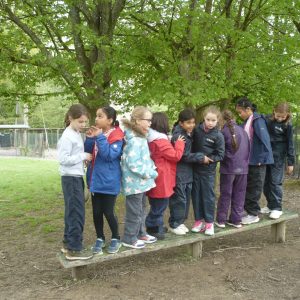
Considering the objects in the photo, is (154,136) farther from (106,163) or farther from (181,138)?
(106,163)

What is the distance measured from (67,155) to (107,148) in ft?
1.31

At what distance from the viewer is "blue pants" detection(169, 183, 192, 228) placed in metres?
4.93

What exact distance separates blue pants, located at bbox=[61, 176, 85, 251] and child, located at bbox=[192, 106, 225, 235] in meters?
1.48

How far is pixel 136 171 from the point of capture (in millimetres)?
4340

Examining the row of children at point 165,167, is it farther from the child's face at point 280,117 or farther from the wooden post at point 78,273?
the wooden post at point 78,273

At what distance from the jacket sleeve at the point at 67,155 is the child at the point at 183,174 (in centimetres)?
123

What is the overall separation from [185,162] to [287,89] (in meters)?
4.63

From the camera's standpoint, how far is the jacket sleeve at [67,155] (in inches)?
160

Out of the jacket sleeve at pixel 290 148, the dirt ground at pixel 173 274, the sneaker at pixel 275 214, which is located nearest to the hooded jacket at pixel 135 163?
the dirt ground at pixel 173 274

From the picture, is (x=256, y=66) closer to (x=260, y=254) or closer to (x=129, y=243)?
(x=260, y=254)

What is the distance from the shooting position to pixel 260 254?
17.1 feet

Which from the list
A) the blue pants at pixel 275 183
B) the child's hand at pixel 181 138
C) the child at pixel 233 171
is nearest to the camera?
the child's hand at pixel 181 138

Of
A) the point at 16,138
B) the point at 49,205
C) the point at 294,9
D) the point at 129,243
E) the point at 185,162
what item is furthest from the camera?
the point at 16,138

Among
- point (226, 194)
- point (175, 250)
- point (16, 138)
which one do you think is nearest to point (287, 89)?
point (226, 194)
